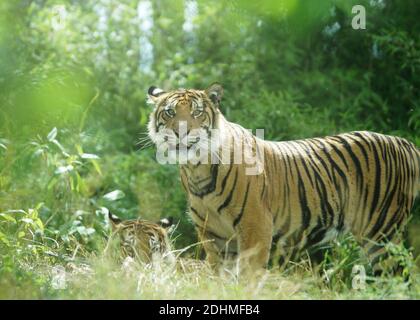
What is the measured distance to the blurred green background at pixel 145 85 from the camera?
7.53 m

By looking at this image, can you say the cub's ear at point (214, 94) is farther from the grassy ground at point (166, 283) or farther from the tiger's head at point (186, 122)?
the grassy ground at point (166, 283)

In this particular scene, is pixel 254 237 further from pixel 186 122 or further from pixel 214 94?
pixel 214 94

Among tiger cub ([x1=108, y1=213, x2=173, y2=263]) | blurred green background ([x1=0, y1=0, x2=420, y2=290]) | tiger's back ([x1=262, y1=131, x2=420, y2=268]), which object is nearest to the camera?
tiger cub ([x1=108, y1=213, x2=173, y2=263])

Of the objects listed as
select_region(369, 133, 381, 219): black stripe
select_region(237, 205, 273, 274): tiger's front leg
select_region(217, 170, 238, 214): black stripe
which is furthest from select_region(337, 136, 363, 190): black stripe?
select_region(217, 170, 238, 214): black stripe

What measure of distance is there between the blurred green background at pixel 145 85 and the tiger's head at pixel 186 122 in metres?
0.39

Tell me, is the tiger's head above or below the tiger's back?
above

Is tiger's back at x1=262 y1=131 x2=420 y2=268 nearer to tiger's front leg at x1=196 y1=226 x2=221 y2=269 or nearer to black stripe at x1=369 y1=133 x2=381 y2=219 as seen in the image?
black stripe at x1=369 y1=133 x2=381 y2=219

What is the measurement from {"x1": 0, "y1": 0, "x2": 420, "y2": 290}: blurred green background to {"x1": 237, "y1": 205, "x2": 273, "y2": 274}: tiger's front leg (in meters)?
1.14

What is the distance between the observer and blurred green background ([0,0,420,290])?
7.53 m

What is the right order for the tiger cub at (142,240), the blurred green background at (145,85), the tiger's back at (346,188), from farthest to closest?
the blurred green background at (145,85)
the tiger's back at (346,188)
the tiger cub at (142,240)

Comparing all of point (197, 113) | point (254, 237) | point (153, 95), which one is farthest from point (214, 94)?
point (254, 237)

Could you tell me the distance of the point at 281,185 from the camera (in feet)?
22.1

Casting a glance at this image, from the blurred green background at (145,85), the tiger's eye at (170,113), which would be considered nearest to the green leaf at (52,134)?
the blurred green background at (145,85)

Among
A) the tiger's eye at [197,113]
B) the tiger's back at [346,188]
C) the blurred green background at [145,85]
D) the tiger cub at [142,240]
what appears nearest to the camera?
the tiger's eye at [197,113]
